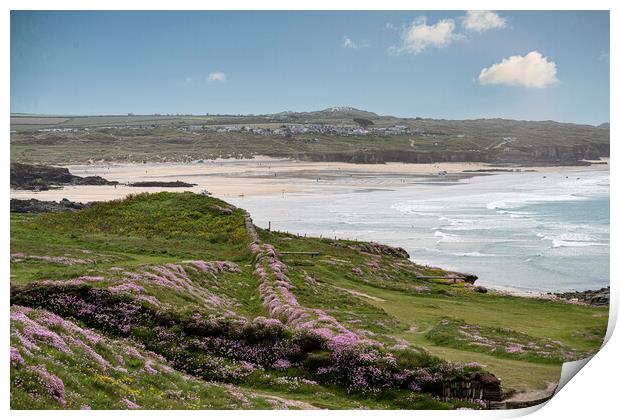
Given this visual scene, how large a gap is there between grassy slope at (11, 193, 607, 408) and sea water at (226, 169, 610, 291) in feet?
30.1

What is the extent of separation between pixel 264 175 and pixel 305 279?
3539 inches

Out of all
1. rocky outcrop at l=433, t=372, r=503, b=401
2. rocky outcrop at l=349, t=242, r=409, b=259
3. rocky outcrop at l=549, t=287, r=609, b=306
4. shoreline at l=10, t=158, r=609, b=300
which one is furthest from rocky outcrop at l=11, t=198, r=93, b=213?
rocky outcrop at l=433, t=372, r=503, b=401

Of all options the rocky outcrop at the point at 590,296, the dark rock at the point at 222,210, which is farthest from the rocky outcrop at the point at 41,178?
the rocky outcrop at the point at 590,296

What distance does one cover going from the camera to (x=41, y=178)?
86.5m

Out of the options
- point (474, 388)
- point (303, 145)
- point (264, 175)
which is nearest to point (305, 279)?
point (474, 388)

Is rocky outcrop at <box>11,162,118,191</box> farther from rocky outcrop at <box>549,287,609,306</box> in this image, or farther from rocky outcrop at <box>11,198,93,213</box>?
rocky outcrop at <box>549,287,609,306</box>

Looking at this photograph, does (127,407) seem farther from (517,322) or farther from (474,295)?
(474,295)

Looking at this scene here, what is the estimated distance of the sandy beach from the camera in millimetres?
86812

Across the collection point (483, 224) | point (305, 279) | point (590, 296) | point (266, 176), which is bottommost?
point (590, 296)

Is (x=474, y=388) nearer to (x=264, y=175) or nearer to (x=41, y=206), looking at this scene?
(x=41, y=206)

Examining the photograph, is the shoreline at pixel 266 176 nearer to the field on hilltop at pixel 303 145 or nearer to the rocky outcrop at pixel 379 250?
the field on hilltop at pixel 303 145

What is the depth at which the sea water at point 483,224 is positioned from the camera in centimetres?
4944

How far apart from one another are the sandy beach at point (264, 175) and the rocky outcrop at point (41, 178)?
2309 mm
